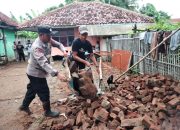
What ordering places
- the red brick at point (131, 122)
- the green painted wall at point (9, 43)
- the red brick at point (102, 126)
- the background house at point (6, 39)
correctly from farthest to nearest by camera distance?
the green painted wall at point (9, 43) < the background house at point (6, 39) < the red brick at point (102, 126) < the red brick at point (131, 122)


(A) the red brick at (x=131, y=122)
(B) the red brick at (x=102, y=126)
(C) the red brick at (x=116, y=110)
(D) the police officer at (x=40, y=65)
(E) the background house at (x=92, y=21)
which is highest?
(E) the background house at (x=92, y=21)

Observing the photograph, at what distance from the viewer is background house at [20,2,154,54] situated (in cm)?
2014

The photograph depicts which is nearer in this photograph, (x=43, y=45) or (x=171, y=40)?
(x=43, y=45)

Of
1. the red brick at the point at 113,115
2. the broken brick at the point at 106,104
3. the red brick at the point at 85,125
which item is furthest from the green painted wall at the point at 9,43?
the red brick at the point at 113,115

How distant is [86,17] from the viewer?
21.9 m

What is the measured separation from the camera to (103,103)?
184 inches

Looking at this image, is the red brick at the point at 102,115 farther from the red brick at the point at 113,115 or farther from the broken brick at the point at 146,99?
the broken brick at the point at 146,99

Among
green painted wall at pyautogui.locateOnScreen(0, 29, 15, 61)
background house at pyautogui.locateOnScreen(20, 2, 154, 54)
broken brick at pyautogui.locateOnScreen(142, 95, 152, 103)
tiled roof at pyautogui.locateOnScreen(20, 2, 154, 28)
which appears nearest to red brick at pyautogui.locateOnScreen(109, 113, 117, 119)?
broken brick at pyautogui.locateOnScreen(142, 95, 152, 103)

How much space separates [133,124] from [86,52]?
2.28 metres

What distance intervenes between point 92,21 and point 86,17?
1090 millimetres

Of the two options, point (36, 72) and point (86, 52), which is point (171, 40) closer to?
point (86, 52)

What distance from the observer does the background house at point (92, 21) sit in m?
20.1

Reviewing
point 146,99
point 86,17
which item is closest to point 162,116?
point 146,99

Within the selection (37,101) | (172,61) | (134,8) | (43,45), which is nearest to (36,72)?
(43,45)
